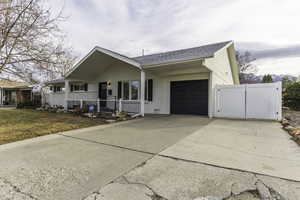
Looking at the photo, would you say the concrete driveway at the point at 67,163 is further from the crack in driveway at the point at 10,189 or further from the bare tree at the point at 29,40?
the bare tree at the point at 29,40

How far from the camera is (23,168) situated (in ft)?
9.15

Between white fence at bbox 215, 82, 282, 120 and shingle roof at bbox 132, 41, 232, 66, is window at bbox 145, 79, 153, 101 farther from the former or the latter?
white fence at bbox 215, 82, 282, 120

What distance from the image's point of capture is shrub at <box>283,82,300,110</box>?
50.3 feet

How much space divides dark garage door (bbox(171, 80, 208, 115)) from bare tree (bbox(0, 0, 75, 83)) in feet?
23.5

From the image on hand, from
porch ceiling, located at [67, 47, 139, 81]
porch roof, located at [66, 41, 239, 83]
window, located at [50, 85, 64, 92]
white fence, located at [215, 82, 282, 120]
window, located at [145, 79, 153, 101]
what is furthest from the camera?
window, located at [50, 85, 64, 92]

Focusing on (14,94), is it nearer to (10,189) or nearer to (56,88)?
(56,88)

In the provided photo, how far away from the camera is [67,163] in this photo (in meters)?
3.00

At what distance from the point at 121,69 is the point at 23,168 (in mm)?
10076

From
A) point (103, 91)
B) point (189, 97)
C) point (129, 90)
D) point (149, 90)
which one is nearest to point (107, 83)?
point (103, 91)

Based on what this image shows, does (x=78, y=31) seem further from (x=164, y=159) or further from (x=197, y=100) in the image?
(x=164, y=159)

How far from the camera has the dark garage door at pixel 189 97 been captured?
9727 mm

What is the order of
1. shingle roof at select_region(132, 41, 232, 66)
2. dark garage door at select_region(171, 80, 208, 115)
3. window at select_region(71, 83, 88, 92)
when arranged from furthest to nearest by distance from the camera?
window at select_region(71, 83, 88, 92) < dark garage door at select_region(171, 80, 208, 115) < shingle roof at select_region(132, 41, 232, 66)

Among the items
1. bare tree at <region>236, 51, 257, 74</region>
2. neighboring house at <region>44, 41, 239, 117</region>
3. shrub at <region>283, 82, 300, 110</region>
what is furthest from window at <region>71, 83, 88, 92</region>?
bare tree at <region>236, 51, 257, 74</region>

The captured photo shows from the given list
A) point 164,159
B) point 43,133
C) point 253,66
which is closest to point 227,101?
point 164,159
